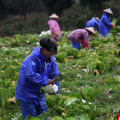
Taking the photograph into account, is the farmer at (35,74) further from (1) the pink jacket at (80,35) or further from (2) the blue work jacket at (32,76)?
(1) the pink jacket at (80,35)

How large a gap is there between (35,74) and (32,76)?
0.05 metres

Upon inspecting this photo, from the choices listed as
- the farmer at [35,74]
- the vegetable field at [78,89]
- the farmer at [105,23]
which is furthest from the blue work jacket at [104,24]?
the farmer at [35,74]

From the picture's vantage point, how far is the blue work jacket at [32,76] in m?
2.25

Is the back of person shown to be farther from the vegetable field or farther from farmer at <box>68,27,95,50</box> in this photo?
the vegetable field

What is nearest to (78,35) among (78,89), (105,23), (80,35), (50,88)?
(80,35)

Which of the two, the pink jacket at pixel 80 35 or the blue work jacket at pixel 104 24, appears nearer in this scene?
the pink jacket at pixel 80 35

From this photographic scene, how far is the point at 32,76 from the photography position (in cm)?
Answer: 222

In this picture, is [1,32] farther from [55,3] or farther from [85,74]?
[85,74]

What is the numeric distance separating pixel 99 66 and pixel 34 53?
334cm

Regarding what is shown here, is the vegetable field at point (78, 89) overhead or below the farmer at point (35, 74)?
below

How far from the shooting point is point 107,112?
3.35m

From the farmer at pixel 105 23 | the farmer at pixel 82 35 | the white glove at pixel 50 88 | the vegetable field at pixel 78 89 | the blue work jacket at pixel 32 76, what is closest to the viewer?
the blue work jacket at pixel 32 76

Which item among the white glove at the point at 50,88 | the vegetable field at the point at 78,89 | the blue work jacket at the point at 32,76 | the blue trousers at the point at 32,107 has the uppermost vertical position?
the blue work jacket at the point at 32,76

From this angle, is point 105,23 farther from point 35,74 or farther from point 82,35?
point 35,74
